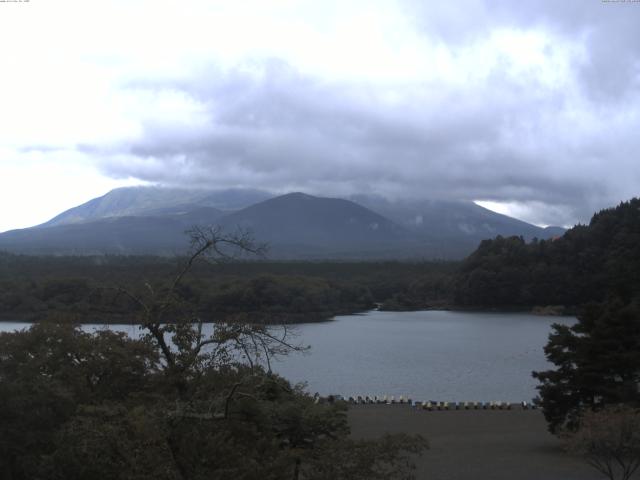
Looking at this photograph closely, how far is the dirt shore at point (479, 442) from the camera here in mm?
12578

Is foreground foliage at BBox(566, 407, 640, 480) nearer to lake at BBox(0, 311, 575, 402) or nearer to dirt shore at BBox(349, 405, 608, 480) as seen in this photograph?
dirt shore at BBox(349, 405, 608, 480)

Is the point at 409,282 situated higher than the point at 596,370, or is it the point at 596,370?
the point at 409,282

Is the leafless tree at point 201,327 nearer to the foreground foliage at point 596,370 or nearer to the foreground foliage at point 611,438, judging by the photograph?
the foreground foliage at point 611,438

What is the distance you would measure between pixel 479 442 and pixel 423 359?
50.8 ft

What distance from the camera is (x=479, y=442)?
1540 cm

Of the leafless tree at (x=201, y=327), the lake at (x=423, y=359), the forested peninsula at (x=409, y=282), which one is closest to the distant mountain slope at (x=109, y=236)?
the forested peninsula at (x=409, y=282)

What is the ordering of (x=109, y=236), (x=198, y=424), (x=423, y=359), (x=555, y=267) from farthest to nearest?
(x=109, y=236) < (x=555, y=267) < (x=423, y=359) < (x=198, y=424)

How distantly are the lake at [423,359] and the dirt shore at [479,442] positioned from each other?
10.5ft

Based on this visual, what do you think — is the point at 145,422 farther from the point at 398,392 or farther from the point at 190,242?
the point at 398,392

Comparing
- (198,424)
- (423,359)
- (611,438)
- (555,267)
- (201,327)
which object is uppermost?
(555,267)

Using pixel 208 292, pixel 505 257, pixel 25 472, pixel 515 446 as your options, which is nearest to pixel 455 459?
pixel 515 446

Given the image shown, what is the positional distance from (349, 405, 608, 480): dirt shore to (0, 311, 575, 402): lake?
319cm

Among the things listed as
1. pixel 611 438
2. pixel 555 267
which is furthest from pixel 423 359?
pixel 555 267

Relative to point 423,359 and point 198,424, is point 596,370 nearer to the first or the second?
point 198,424
